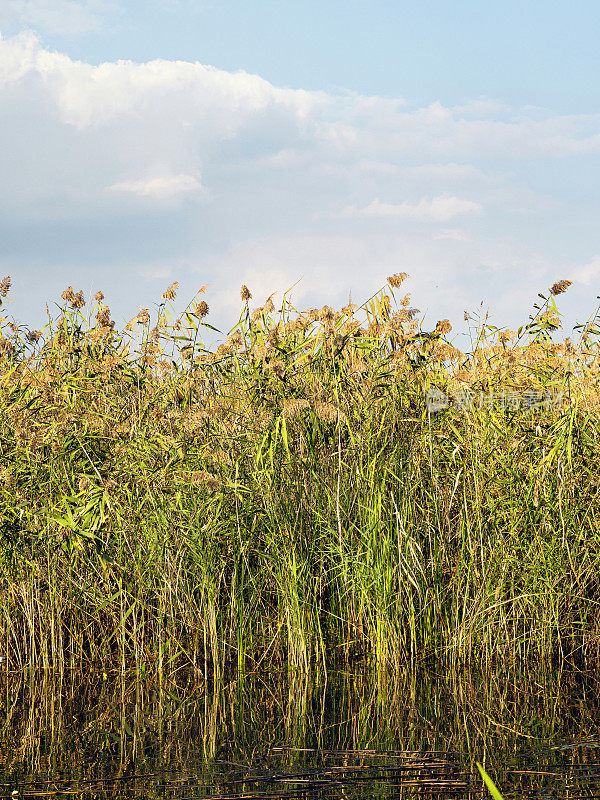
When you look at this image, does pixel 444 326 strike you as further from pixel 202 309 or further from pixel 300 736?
pixel 300 736

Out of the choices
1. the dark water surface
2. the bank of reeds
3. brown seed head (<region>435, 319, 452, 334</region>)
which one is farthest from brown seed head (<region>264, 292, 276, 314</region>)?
the dark water surface

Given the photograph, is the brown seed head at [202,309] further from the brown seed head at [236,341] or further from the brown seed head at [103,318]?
the brown seed head at [103,318]

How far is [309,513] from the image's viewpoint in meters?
6.07

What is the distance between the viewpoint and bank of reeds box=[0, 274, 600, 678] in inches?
233

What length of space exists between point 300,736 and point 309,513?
167 cm

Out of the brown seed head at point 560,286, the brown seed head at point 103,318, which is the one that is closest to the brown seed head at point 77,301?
the brown seed head at point 103,318

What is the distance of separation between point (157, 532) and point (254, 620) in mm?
887

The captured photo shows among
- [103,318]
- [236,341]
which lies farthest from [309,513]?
[103,318]

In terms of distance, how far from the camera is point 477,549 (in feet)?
20.5

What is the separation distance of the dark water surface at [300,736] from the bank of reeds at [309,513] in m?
0.30

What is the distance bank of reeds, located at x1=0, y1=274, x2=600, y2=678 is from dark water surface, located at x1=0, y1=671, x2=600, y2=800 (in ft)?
0.97

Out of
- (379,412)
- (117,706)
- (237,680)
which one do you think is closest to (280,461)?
(379,412)

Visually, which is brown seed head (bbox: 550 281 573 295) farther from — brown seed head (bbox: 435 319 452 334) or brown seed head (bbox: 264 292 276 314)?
brown seed head (bbox: 264 292 276 314)

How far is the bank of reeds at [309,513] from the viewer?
5906mm
